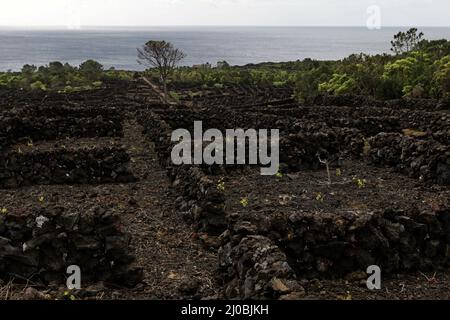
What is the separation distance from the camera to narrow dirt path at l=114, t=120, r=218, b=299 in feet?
30.7

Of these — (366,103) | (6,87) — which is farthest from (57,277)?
(6,87)

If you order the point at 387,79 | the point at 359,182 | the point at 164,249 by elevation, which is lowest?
the point at 164,249

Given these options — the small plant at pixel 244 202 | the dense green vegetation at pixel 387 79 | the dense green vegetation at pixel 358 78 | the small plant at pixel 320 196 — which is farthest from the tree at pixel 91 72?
the small plant at pixel 244 202

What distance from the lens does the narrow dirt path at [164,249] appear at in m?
9.36

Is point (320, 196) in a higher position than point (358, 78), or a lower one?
lower

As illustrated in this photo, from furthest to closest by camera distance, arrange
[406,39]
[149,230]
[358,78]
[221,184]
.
A: [406,39], [358,78], [221,184], [149,230]

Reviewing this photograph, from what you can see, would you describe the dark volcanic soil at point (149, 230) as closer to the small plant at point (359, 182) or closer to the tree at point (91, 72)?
the small plant at point (359, 182)

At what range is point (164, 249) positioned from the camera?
1151 centimetres

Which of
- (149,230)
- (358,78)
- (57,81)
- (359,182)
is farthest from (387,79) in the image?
(57,81)

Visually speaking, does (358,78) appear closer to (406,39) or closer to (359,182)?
(359,182)

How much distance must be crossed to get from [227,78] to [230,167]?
5732 cm

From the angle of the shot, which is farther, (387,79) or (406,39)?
(406,39)
